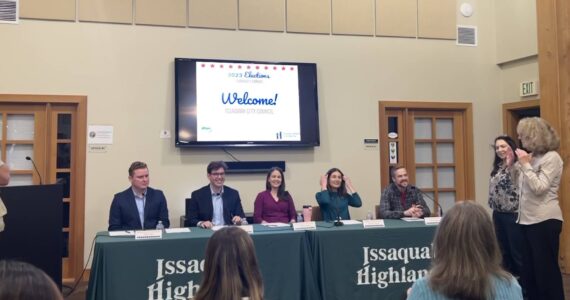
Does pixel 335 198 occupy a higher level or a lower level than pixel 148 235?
higher

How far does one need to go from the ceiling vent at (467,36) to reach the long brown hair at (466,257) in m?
4.54

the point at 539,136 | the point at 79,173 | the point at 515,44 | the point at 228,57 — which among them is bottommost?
the point at 79,173

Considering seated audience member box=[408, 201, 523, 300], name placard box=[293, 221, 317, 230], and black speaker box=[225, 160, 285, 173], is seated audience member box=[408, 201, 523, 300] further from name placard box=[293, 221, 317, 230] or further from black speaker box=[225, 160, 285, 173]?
black speaker box=[225, 160, 285, 173]

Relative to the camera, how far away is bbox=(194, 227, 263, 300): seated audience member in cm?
135

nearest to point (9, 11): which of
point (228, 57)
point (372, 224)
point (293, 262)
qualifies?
point (228, 57)

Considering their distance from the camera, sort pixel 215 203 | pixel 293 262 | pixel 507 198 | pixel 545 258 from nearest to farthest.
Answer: pixel 545 258 → pixel 293 262 → pixel 507 198 → pixel 215 203

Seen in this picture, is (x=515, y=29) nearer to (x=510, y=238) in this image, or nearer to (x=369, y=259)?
(x=510, y=238)

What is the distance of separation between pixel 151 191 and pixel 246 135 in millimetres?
1283

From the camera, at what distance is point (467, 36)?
550cm

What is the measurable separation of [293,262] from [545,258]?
4.84ft

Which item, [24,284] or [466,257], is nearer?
[24,284]

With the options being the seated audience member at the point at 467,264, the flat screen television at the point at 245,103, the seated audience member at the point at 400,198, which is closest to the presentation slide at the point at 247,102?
the flat screen television at the point at 245,103

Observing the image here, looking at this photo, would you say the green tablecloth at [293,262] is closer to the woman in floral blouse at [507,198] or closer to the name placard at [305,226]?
the name placard at [305,226]

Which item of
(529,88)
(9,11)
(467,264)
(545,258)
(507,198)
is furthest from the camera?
(529,88)
